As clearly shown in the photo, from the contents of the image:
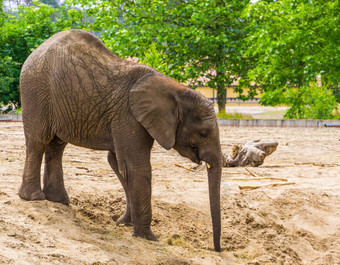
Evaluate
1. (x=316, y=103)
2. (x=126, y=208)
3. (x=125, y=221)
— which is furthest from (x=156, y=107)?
(x=316, y=103)

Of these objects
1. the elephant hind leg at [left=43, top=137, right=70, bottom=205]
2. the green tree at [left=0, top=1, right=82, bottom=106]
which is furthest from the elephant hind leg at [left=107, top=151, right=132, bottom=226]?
the green tree at [left=0, top=1, right=82, bottom=106]

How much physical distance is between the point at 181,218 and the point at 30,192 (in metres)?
1.78

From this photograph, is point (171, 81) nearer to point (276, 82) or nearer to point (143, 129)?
point (143, 129)

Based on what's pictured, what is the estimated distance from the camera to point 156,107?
486 cm

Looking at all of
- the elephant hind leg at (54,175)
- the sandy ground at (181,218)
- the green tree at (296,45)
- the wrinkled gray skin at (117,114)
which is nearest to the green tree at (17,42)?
the green tree at (296,45)

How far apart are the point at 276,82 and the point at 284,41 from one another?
169 cm

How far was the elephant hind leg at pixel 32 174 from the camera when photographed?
5727 mm

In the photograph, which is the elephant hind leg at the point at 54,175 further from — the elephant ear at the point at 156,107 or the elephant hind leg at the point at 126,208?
the elephant ear at the point at 156,107

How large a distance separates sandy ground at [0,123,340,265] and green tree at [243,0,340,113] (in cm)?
1092

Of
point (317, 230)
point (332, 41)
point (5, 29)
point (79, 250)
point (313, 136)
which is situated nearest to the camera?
point (79, 250)

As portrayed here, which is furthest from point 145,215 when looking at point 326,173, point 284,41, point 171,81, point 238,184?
point 284,41

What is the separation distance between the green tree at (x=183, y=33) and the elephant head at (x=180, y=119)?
56.0 ft

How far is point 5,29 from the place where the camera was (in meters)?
24.2

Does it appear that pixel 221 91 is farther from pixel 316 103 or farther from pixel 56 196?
pixel 56 196
